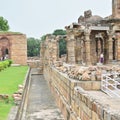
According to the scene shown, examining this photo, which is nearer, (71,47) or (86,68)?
(86,68)

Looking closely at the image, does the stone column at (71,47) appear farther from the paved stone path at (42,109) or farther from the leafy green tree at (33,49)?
the leafy green tree at (33,49)

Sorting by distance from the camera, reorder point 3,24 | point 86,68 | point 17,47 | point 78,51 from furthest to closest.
A: point 3,24 < point 17,47 < point 78,51 < point 86,68

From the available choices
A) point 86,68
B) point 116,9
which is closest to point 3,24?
point 116,9

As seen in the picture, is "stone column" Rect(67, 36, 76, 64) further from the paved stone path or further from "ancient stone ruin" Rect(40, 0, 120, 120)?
the paved stone path

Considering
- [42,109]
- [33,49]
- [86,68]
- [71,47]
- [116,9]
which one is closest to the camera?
[86,68]

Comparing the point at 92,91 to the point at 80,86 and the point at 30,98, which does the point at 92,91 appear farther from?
the point at 30,98

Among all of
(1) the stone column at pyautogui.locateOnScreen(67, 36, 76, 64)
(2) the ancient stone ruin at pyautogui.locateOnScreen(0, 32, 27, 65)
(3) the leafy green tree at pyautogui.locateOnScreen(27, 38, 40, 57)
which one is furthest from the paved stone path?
(3) the leafy green tree at pyautogui.locateOnScreen(27, 38, 40, 57)

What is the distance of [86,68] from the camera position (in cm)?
915

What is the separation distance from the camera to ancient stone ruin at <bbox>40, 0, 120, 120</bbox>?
6402mm

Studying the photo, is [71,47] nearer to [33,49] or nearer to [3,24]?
[33,49]

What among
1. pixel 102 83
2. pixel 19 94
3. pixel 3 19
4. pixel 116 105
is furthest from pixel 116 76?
pixel 3 19

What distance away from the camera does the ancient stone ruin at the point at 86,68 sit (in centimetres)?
640

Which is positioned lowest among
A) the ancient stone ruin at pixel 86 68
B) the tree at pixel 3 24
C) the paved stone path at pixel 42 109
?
the paved stone path at pixel 42 109

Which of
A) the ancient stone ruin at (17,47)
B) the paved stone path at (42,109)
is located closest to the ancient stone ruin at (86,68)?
the paved stone path at (42,109)
